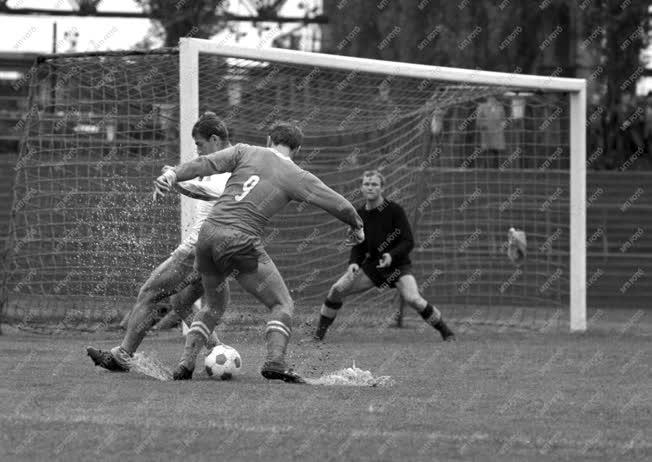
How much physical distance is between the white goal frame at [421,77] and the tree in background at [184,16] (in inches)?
342

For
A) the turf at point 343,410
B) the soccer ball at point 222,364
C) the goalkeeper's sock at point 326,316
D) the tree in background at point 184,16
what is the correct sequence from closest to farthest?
the turf at point 343,410, the soccer ball at point 222,364, the goalkeeper's sock at point 326,316, the tree in background at point 184,16

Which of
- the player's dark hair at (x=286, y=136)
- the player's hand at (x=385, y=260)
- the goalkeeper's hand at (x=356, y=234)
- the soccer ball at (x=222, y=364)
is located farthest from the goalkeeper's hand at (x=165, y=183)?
the player's hand at (x=385, y=260)

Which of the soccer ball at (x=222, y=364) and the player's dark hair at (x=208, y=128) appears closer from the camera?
the soccer ball at (x=222, y=364)

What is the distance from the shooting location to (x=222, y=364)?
904cm

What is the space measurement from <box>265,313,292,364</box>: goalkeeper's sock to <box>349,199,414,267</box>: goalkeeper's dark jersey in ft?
15.2

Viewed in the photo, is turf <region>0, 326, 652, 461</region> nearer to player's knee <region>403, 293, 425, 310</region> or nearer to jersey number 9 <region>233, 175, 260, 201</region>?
jersey number 9 <region>233, 175, 260, 201</region>

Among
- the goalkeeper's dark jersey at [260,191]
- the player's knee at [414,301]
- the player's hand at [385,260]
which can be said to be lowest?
the player's knee at [414,301]

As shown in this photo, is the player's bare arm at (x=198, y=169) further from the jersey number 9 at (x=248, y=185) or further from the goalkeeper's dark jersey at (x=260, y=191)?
the jersey number 9 at (x=248, y=185)

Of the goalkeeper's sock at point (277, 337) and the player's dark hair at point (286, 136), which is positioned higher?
the player's dark hair at point (286, 136)

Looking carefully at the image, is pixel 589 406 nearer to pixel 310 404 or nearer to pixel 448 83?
pixel 310 404

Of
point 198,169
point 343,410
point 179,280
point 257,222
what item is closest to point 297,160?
point 179,280

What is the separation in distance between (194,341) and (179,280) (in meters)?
0.67

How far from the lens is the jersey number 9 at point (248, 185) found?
28.6 ft

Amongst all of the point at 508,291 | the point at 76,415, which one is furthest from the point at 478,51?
the point at 76,415
